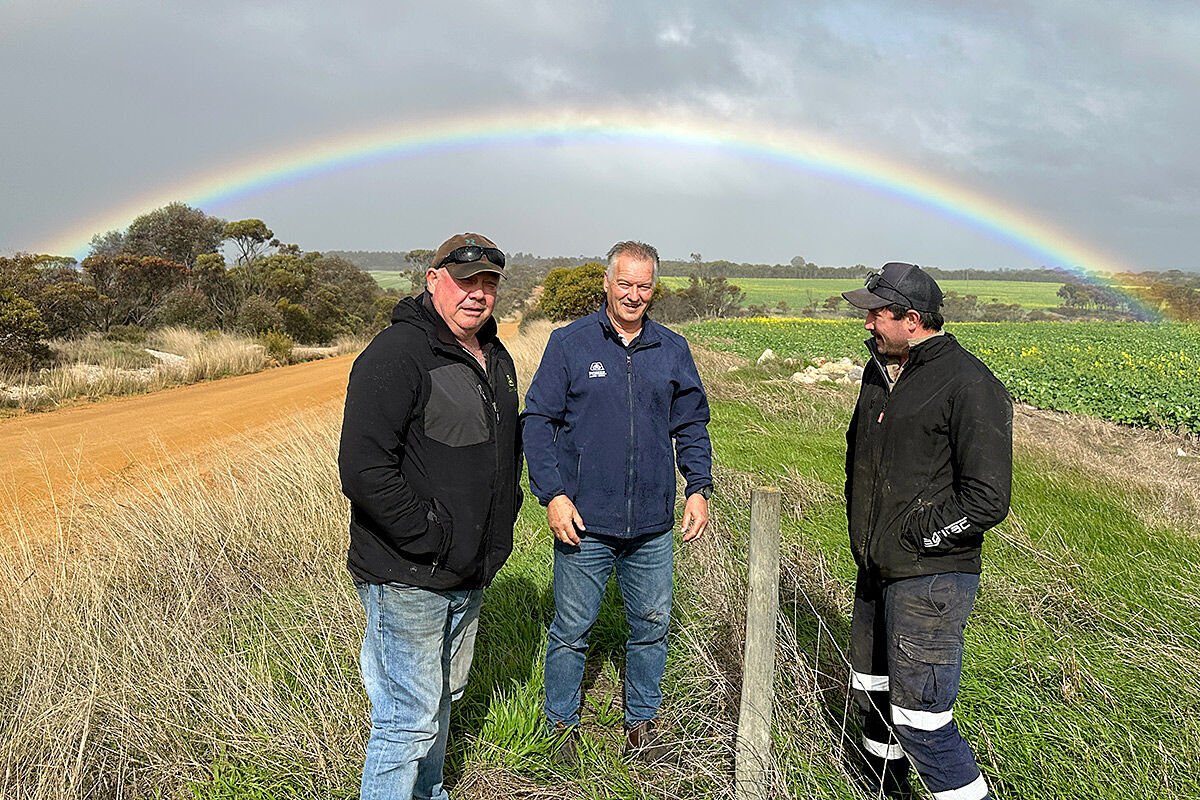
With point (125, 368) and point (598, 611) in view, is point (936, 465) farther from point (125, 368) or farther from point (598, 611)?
point (125, 368)

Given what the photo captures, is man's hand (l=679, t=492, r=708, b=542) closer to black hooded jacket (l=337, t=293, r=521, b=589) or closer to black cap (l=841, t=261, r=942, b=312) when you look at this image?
black hooded jacket (l=337, t=293, r=521, b=589)

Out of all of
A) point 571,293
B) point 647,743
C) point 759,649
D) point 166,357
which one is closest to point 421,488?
point 759,649

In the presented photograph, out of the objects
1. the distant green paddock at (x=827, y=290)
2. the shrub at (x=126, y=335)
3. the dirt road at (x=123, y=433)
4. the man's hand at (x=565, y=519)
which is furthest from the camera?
the distant green paddock at (x=827, y=290)

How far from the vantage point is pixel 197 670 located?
322 centimetres

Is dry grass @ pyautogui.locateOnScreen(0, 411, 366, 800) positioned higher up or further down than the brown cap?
further down

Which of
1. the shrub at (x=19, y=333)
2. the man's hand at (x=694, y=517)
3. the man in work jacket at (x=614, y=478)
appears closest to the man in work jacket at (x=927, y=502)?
the man's hand at (x=694, y=517)

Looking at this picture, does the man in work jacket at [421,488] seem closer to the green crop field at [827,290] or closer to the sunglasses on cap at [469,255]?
the sunglasses on cap at [469,255]

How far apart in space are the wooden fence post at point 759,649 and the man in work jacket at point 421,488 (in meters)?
0.90

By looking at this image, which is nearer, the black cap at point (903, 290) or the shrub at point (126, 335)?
the black cap at point (903, 290)

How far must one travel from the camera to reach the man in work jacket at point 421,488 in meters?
2.23

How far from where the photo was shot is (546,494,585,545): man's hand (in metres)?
3.02

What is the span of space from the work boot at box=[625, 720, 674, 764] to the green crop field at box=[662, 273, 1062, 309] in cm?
7319

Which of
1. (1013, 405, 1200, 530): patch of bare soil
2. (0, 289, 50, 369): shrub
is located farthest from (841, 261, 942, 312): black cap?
(0, 289, 50, 369): shrub

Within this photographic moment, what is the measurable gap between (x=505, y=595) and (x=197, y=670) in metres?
1.71
